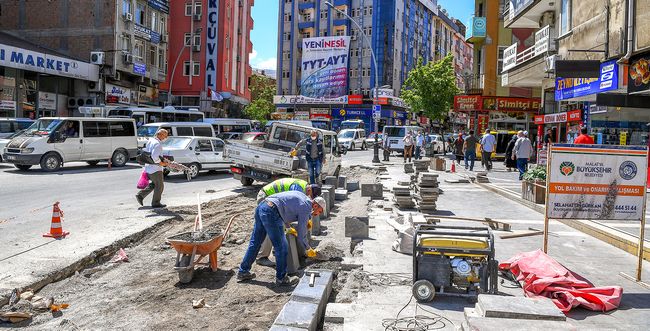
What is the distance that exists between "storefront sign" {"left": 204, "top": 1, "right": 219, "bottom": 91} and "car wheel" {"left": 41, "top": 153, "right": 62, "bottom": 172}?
33810 millimetres

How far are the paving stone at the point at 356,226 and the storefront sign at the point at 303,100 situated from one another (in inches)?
2270

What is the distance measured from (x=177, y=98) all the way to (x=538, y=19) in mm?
37962

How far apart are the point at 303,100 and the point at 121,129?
47.2 m

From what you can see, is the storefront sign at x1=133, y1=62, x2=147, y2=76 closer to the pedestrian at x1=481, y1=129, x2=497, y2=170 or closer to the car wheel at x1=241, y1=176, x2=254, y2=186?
the car wheel at x1=241, y1=176, x2=254, y2=186

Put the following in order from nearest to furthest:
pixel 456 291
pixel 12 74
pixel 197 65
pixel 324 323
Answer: pixel 324 323 → pixel 456 291 → pixel 12 74 → pixel 197 65

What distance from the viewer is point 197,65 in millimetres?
52875

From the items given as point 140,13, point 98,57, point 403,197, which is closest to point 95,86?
point 98,57

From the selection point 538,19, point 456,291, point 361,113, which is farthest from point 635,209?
point 361,113

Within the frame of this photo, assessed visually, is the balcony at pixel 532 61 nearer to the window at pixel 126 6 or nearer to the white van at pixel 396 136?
the white van at pixel 396 136

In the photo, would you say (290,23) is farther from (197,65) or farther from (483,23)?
(483,23)

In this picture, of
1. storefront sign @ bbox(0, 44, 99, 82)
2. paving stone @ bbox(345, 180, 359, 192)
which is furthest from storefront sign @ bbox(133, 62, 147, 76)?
paving stone @ bbox(345, 180, 359, 192)

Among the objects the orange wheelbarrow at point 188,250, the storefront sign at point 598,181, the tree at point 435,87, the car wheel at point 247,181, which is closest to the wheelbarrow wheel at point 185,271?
the orange wheelbarrow at point 188,250

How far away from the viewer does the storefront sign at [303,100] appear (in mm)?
66375

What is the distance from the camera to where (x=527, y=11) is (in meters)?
23.1
